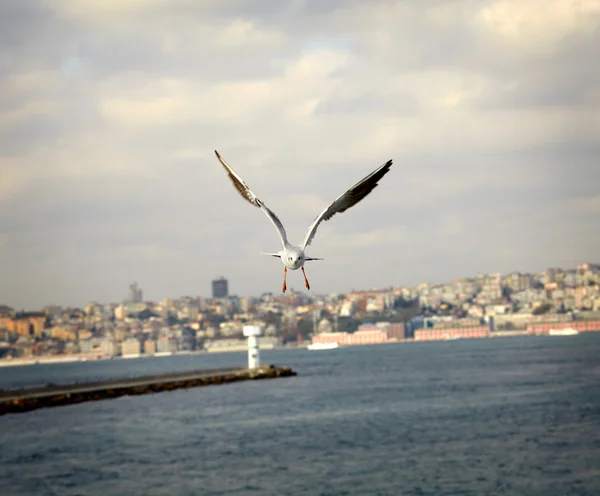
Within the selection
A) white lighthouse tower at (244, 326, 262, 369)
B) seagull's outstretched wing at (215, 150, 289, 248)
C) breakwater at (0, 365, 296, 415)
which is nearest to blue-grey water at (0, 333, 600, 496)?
breakwater at (0, 365, 296, 415)

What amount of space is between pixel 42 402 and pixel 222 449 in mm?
22994

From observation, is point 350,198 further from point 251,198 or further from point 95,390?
point 95,390

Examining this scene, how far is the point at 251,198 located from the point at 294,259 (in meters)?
1.13

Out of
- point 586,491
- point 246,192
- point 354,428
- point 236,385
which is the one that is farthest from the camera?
point 236,385

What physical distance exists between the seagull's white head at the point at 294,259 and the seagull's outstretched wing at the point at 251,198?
0.76 ft

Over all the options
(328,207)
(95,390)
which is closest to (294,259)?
(328,207)

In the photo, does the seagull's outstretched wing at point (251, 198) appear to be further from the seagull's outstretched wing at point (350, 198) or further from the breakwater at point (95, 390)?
the breakwater at point (95, 390)

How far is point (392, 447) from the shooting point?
47.1 metres

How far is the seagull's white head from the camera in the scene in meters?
7.74

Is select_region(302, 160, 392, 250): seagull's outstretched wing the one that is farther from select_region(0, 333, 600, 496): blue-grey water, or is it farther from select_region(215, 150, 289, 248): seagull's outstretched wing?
select_region(0, 333, 600, 496): blue-grey water

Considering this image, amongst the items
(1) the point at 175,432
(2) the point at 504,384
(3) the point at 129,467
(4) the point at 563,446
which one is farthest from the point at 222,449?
(2) the point at 504,384

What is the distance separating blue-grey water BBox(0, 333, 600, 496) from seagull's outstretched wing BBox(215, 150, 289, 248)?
27816mm

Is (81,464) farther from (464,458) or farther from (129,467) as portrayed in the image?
(464,458)

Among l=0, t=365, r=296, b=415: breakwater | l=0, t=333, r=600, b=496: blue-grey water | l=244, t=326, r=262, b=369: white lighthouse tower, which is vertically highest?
l=244, t=326, r=262, b=369: white lighthouse tower
